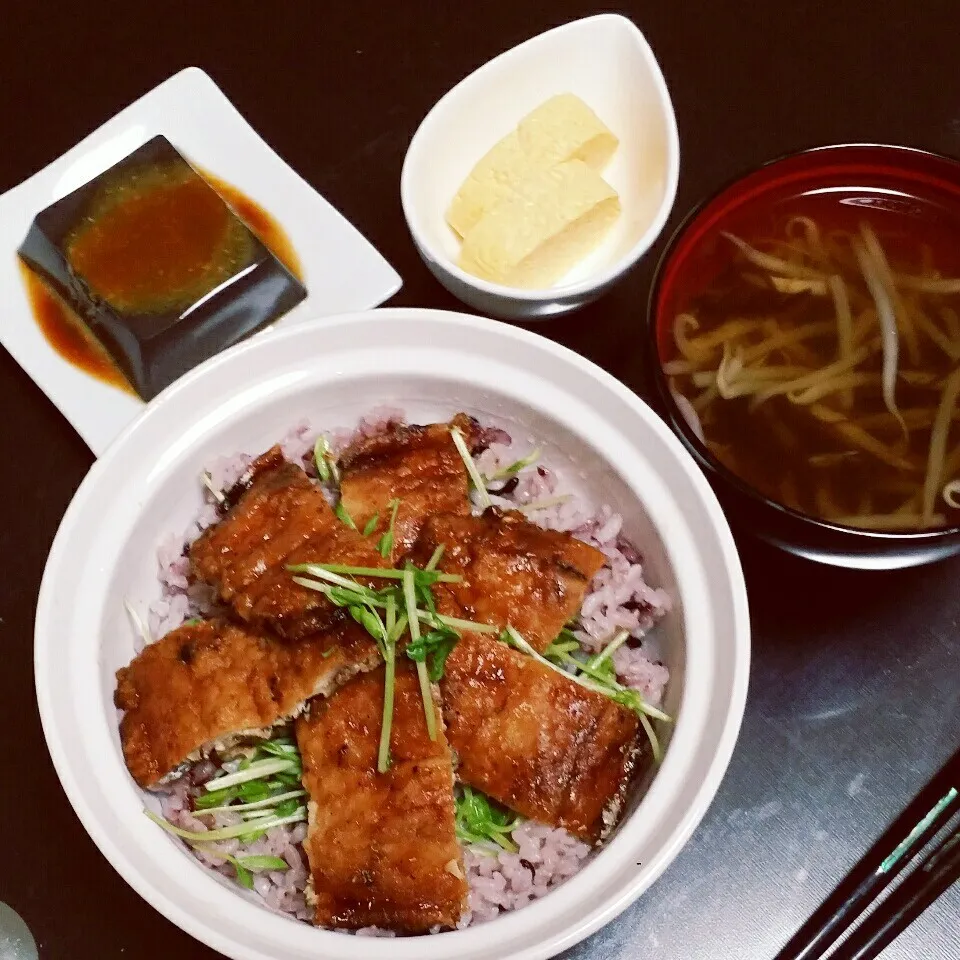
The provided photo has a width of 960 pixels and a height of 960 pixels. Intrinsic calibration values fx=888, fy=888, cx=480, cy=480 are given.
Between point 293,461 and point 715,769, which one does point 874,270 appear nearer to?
Answer: point 715,769

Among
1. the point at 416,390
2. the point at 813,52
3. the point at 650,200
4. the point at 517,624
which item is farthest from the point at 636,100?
the point at 517,624

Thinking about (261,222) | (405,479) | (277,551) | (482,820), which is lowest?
(482,820)

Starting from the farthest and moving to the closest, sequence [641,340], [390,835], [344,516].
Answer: [641,340] → [344,516] → [390,835]

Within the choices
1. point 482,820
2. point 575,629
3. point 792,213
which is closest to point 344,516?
point 575,629

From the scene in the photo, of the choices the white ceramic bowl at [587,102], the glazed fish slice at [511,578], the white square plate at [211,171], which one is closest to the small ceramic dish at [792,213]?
the white ceramic bowl at [587,102]

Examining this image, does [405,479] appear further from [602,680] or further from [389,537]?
[602,680]

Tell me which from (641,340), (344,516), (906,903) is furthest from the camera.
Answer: (641,340)
